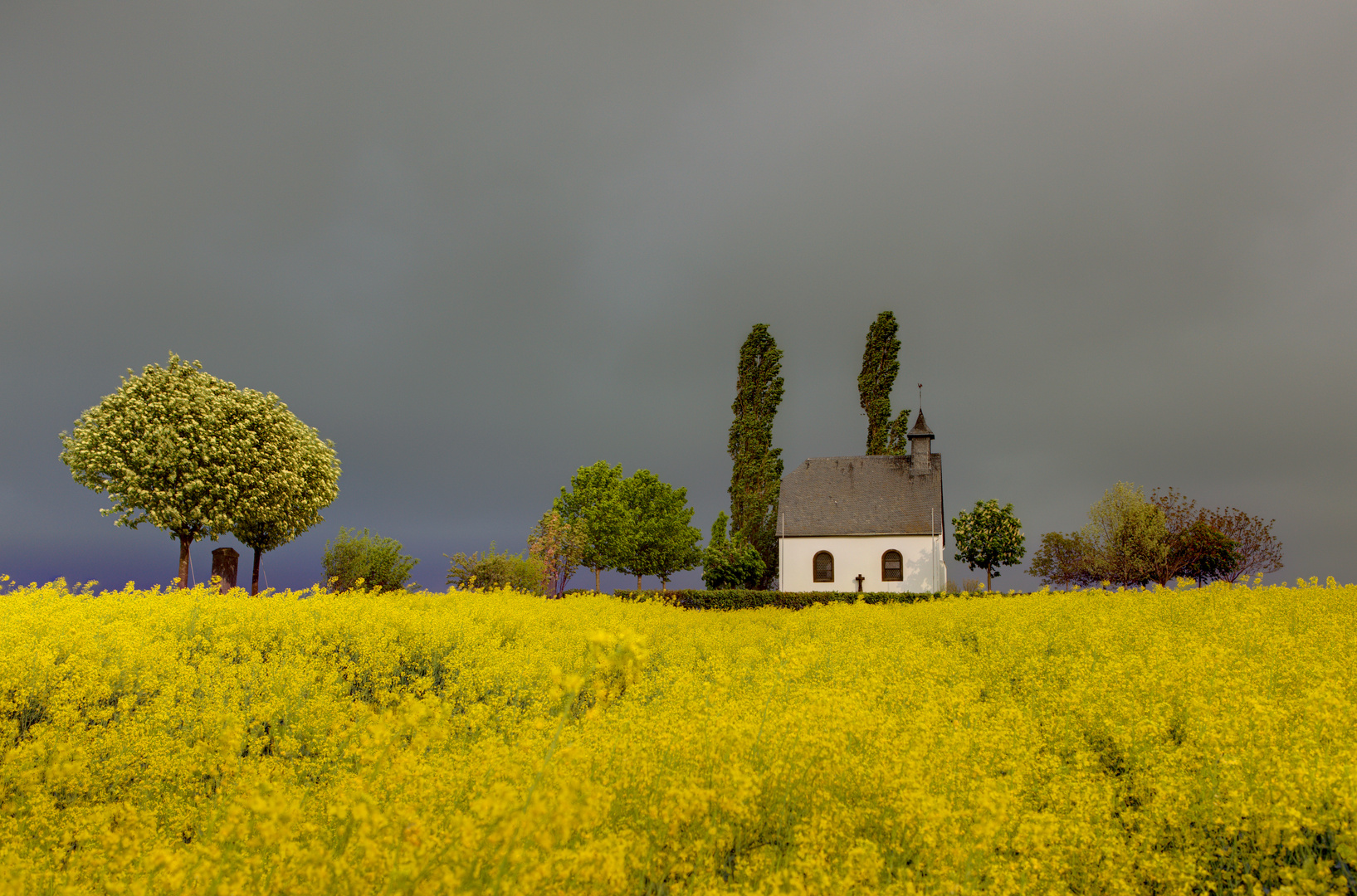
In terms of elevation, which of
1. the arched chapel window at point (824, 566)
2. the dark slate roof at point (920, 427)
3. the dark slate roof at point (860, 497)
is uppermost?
the dark slate roof at point (920, 427)

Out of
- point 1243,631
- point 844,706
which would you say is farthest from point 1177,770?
point 1243,631

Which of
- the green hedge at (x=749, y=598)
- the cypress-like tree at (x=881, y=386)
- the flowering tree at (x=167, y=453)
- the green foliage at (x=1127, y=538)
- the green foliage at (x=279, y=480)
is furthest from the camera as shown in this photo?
the cypress-like tree at (x=881, y=386)

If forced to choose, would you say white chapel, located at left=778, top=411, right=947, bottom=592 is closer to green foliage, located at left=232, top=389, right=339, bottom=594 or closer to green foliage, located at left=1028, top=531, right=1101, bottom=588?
green foliage, located at left=1028, top=531, right=1101, bottom=588

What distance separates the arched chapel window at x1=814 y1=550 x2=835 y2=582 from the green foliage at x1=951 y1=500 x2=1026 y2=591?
324 inches

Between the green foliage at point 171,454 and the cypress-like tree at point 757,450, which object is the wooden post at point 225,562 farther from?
the cypress-like tree at point 757,450

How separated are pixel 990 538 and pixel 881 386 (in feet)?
39.4

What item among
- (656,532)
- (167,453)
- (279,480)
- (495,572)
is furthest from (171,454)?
(656,532)

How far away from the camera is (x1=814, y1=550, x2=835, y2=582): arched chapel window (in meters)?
33.9

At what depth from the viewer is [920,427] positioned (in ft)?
117

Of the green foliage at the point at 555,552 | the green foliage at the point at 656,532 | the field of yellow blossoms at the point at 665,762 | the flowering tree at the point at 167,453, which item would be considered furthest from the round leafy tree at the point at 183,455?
the green foliage at the point at 656,532

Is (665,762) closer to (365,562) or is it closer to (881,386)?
(365,562)

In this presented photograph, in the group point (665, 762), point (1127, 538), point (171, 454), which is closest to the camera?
point (665, 762)

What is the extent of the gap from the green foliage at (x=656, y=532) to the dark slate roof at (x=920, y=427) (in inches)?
549

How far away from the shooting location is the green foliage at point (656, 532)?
38188 millimetres
